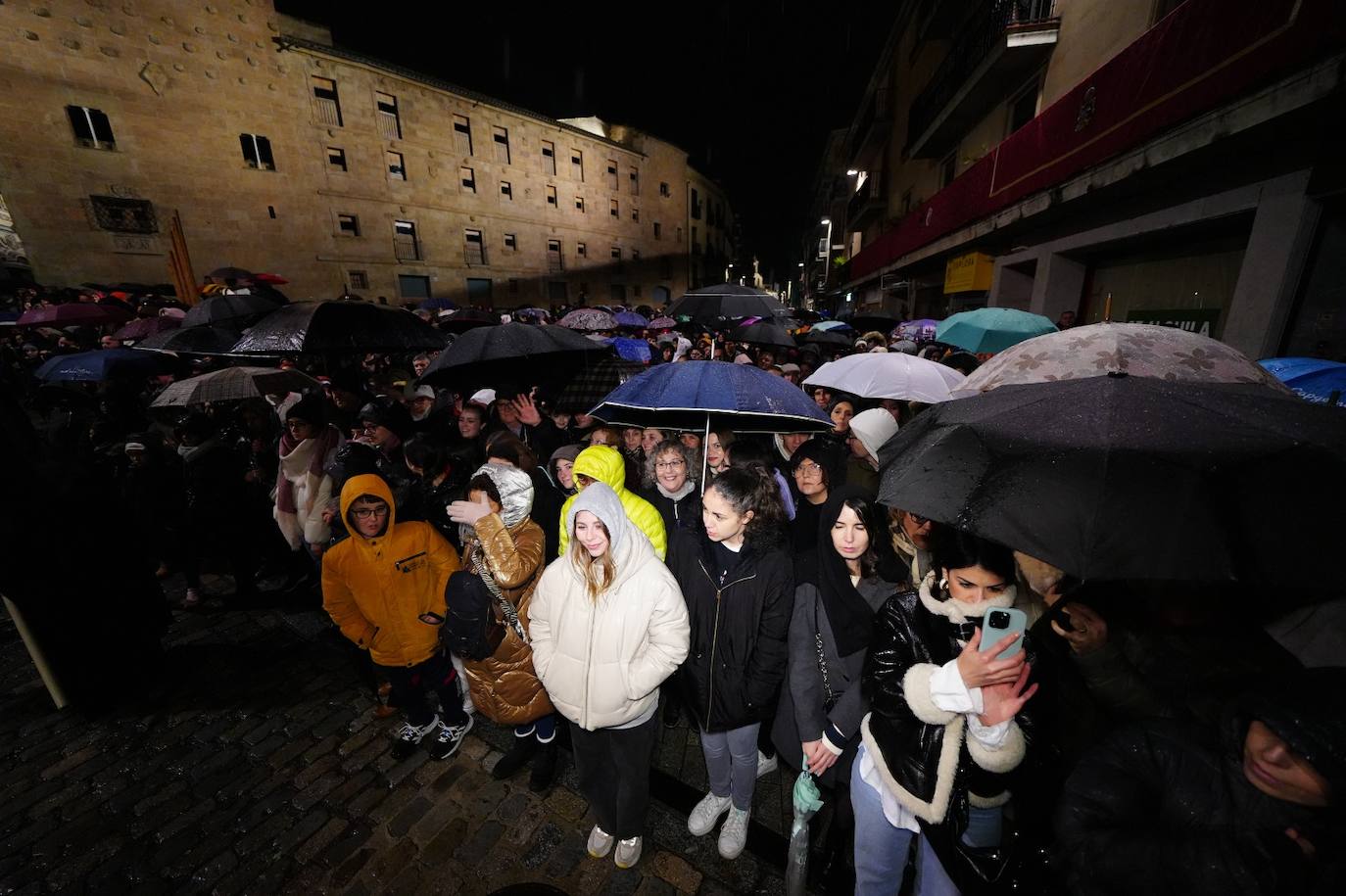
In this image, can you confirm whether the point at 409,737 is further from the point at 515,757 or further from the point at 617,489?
the point at 617,489

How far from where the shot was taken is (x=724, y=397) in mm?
3096

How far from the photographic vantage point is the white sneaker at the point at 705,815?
9.47ft

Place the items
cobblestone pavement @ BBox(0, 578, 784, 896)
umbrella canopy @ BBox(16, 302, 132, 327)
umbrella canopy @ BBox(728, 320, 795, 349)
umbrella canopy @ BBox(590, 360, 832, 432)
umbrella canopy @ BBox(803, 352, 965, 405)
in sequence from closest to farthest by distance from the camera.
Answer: cobblestone pavement @ BBox(0, 578, 784, 896)
umbrella canopy @ BBox(590, 360, 832, 432)
umbrella canopy @ BBox(803, 352, 965, 405)
umbrella canopy @ BBox(728, 320, 795, 349)
umbrella canopy @ BBox(16, 302, 132, 327)

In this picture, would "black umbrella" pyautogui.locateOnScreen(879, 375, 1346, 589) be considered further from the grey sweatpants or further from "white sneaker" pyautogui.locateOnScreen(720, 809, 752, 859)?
"white sneaker" pyautogui.locateOnScreen(720, 809, 752, 859)

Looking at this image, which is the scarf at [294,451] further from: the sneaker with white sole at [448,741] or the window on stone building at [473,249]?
the window on stone building at [473,249]

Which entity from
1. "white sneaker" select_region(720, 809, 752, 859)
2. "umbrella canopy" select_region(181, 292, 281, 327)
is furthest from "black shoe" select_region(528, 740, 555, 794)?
"umbrella canopy" select_region(181, 292, 281, 327)

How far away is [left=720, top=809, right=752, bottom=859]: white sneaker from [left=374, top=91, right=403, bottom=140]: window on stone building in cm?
3489

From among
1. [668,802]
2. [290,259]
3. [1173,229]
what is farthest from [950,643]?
[290,259]

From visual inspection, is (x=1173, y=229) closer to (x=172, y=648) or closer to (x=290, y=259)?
(x=172, y=648)

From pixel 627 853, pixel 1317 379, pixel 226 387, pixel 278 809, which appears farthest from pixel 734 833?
pixel 226 387

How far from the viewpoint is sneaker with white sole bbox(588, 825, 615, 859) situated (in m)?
2.76

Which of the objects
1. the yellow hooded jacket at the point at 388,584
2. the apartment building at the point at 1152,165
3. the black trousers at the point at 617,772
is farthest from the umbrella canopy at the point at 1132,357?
the yellow hooded jacket at the point at 388,584

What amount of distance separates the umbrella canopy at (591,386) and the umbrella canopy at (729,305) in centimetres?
206

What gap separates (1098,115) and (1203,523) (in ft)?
26.6
